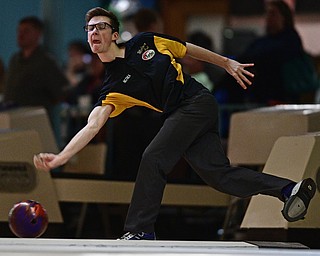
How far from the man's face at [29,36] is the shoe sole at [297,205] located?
5528 millimetres

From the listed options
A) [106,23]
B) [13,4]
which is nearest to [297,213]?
[106,23]

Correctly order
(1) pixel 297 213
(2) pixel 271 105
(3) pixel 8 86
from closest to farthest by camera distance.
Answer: (1) pixel 297 213 → (2) pixel 271 105 → (3) pixel 8 86

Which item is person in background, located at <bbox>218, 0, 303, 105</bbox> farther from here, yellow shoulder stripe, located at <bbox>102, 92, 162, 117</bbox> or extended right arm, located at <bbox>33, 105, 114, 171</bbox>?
extended right arm, located at <bbox>33, 105, 114, 171</bbox>

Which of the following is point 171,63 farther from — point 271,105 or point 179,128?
point 271,105

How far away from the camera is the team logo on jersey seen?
280 inches

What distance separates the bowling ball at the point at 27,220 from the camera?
731 cm

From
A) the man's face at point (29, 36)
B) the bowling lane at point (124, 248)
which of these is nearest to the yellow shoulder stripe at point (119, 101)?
the bowling lane at point (124, 248)

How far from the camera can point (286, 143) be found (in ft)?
26.5

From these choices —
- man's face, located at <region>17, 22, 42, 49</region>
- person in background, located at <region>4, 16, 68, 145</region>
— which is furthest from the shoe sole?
man's face, located at <region>17, 22, 42, 49</region>

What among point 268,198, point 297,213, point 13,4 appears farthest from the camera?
point 13,4

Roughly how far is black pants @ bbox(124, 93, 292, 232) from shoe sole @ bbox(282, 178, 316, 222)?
0.43ft

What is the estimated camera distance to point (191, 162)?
287 inches

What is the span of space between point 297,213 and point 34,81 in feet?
17.7

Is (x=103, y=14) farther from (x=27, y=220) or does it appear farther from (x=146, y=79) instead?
(x=27, y=220)
